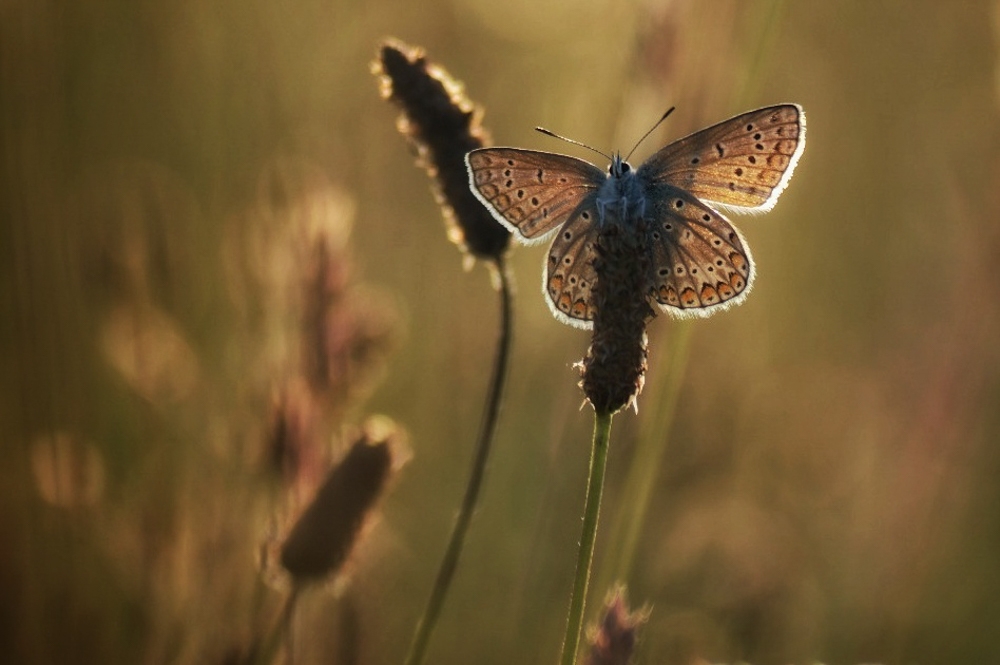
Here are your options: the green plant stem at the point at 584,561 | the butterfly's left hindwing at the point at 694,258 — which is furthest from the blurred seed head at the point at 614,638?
the butterfly's left hindwing at the point at 694,258

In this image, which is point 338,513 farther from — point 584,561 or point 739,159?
point 739,159

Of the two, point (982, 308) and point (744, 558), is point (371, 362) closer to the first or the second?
point (744, 558)

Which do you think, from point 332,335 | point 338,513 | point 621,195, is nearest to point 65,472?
point 332,335

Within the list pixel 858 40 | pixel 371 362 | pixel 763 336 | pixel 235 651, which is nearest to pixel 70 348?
pixel 371 362

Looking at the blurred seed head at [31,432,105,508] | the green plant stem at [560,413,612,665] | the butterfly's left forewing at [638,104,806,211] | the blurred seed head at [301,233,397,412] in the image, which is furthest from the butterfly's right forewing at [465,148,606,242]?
the blurred seed head at [31,432,105,508]

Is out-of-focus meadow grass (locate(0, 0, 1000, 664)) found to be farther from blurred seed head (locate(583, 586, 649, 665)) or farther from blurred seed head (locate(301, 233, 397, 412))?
blurred seed head (locate(583, 586, 649, 665))
